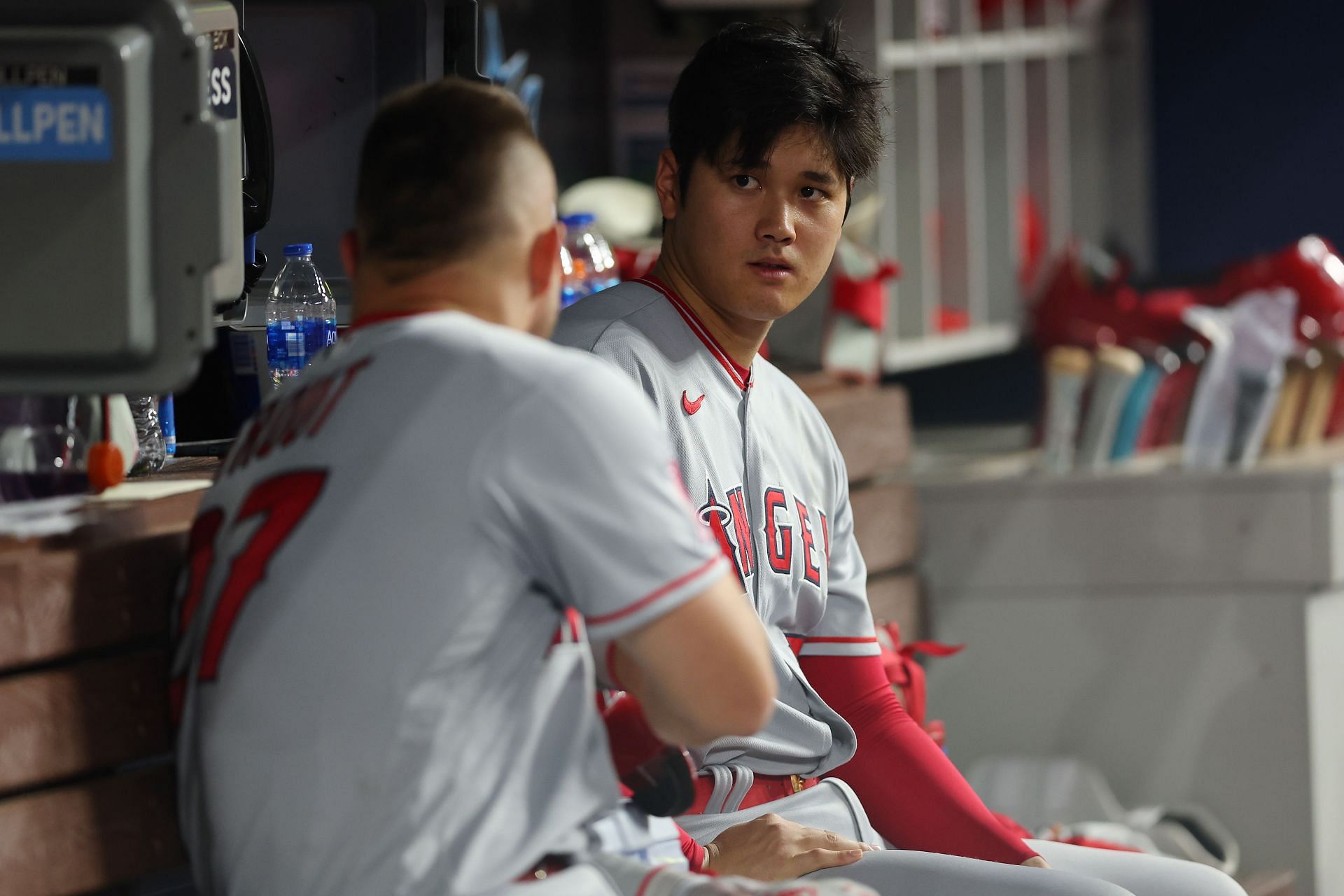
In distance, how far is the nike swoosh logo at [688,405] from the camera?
167cm

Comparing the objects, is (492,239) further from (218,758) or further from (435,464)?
(218,758)

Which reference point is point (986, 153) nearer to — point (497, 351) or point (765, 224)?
point (765, 224)

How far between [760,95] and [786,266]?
0.55ft

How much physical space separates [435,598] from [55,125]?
0.50 metres

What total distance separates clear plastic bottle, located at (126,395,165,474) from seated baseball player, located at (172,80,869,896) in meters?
0.76

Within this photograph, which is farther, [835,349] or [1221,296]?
[1221,296]

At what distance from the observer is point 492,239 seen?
1176 mm

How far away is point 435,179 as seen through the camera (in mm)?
1163

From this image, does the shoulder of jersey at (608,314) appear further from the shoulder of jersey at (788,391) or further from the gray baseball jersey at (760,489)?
the shoulder of jersey at (788,391)

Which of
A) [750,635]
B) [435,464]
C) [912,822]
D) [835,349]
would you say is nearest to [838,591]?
[912,822]

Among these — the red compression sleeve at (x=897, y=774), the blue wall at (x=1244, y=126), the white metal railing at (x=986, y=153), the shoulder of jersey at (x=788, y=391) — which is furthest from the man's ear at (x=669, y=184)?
the blue wall at (x=1244, y=126)

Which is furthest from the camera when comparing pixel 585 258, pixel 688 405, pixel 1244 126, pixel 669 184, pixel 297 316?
pixel 1244 126

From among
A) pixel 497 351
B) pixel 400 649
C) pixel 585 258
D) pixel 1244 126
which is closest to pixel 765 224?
pixel 497 351

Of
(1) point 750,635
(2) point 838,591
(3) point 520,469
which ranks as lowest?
(2) point 838,591
